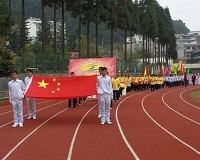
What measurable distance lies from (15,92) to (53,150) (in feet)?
15.9

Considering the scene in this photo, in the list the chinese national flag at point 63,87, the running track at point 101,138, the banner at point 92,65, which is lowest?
the running track at point 101,138

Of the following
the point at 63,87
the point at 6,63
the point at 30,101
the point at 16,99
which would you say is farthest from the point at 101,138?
the point at 6,63

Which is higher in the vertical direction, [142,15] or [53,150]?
[142,15]

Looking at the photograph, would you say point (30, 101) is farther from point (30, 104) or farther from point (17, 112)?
point (17, 112)

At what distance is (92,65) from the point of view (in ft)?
A: 78.2

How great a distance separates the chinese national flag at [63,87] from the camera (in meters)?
15.2

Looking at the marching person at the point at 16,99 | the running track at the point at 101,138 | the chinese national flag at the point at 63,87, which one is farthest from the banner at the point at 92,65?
the marching person at the point at 16,99

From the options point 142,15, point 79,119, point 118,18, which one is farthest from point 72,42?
point 79,119

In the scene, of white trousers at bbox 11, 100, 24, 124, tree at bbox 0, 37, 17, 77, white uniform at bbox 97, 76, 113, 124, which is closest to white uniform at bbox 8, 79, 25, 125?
white trousers at bbox 11, 100, 24, 124

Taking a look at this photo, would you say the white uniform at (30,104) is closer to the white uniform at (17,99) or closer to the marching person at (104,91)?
the white uniform at (17,99)

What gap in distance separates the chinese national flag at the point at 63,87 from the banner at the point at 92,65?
7830 millimetres

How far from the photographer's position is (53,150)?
9227 millimetres

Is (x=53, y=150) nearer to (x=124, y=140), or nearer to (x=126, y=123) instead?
(x=124, y=140)

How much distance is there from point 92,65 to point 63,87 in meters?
8.39
